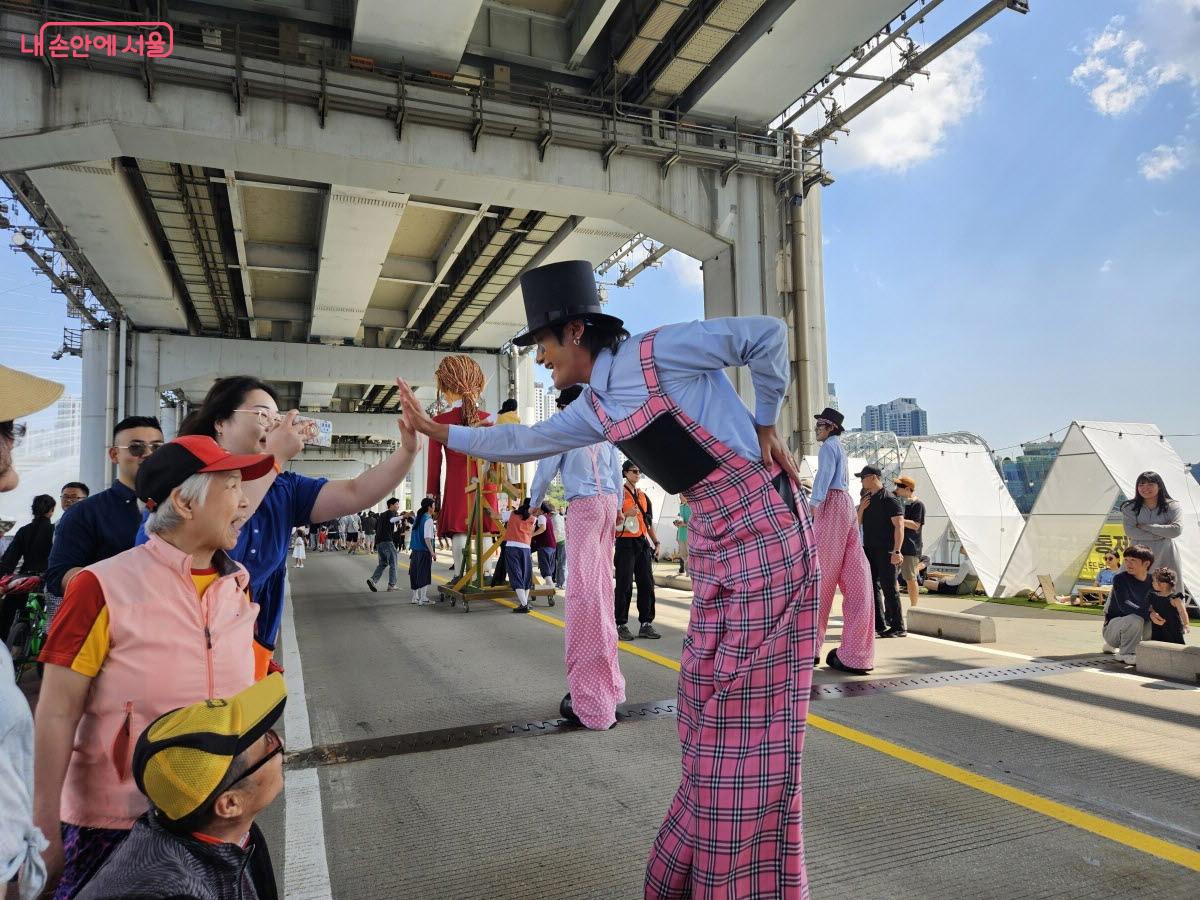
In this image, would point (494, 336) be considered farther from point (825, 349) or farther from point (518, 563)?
point (518, 563)

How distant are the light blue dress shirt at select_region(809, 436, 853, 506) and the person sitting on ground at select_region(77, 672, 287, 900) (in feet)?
17.1

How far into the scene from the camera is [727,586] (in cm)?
221

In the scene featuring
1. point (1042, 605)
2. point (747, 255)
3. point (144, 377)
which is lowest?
point (1042, 605)

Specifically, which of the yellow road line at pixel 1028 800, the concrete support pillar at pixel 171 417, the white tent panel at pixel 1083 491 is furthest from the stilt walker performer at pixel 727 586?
the concrete support pillar at pixel 171 417

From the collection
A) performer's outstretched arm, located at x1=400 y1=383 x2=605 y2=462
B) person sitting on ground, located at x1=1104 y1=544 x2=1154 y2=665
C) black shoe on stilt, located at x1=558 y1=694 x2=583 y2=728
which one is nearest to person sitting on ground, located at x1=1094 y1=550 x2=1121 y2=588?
person sitting on ground, located at x1=1104 y1=544 x2=1154 y2=665

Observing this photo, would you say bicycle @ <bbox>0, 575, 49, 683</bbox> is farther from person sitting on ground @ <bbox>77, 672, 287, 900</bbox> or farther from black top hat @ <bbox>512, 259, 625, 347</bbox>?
person sitting on ground @ <bbox>77, 672, 287, 900</bbox>

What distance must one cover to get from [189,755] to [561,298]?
179cm

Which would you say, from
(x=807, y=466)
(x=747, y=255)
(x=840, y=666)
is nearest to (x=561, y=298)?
(x=840, y=666)

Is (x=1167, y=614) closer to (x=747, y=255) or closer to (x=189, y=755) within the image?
(x=189, y=755)

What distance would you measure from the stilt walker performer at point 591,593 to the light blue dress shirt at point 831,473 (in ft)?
6.11

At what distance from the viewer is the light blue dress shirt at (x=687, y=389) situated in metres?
2.30

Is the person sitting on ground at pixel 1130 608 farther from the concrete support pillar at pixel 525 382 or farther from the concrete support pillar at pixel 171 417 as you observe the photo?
the concrete support pillar at pixel 171 417

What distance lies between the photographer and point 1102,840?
2.94 m

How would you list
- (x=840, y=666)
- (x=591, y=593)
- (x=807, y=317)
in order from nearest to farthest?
(x=591, y=593) < (x=840, y=666) < (x=807, y=317)
